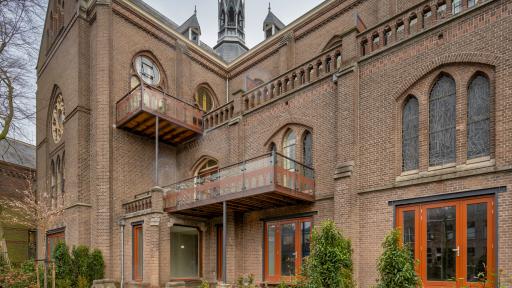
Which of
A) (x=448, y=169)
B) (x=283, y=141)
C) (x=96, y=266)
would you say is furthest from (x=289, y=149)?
(x=96, y=266)

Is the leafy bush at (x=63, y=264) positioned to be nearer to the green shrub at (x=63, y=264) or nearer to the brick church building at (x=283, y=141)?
the green shrub at (x=63, y=264)

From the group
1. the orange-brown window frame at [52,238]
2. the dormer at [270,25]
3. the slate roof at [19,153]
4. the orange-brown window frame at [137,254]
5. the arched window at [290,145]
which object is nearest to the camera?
the arched window at [290,145]

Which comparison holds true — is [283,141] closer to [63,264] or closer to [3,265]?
[63,264]

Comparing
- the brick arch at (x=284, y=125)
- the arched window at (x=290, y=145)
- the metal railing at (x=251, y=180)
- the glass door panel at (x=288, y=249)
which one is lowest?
the glass door panel at (x=288, y=249)

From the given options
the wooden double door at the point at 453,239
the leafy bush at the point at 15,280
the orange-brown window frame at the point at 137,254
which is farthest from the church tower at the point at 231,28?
the wooden double door at the point at 453,239

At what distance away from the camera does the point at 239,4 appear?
34.4 metres

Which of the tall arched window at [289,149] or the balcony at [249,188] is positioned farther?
the tall arched window at [289,149]

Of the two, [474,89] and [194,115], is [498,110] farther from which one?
[194,115]

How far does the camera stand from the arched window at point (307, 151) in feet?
42.4

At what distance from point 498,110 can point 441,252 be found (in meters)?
3.65

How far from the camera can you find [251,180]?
11992mm

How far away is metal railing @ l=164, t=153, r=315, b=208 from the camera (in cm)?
1151

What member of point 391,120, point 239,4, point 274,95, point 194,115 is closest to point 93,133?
point 194,115

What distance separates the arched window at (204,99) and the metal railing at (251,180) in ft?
26.3
